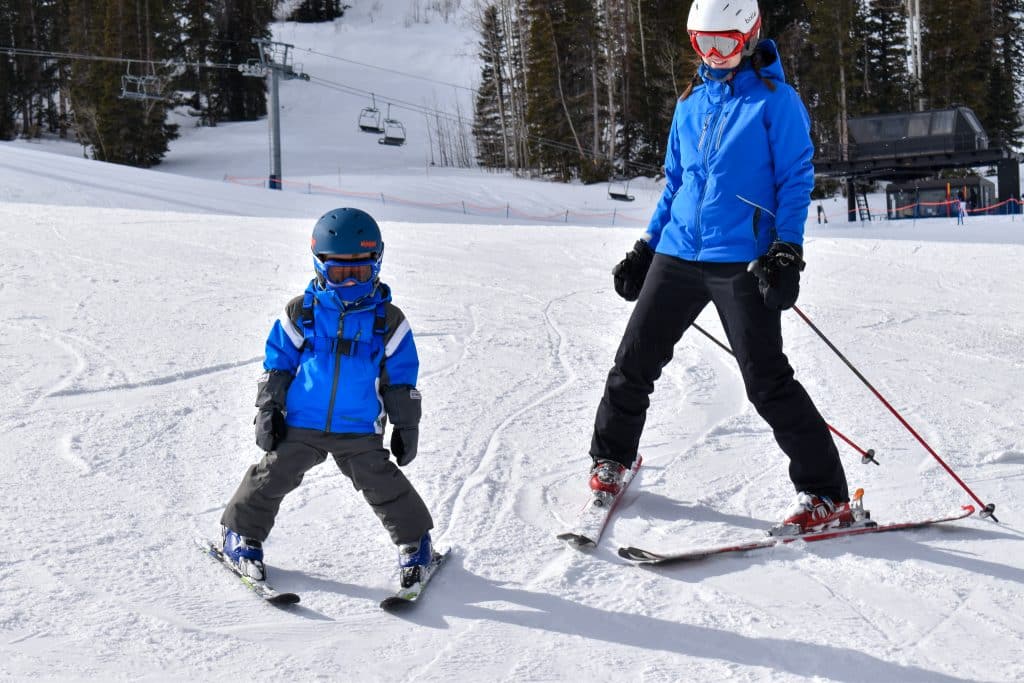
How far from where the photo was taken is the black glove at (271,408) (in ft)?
8.48

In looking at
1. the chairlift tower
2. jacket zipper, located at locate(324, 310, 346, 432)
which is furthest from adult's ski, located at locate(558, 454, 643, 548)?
the chairlift tower

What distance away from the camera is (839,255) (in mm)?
10141

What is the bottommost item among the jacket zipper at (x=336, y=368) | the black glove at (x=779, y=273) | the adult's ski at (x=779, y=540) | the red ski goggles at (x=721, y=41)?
the adult's ski at (x=779, y=540)

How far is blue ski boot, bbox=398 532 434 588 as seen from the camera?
2.64m

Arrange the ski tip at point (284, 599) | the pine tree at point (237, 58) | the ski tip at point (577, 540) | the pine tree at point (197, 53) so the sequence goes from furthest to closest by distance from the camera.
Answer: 1. the pine tree at point (237, 58)
2. the pine tree at point (197, 53)
3. the ski tip at point (577, 540)
4. the ski tip at point (284, 599)

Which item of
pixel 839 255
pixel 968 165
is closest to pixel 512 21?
pixel 968 165

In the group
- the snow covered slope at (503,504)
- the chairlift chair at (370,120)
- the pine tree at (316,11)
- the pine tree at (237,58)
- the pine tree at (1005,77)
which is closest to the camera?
the snow covered slope at (503,504)

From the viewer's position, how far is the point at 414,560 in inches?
106

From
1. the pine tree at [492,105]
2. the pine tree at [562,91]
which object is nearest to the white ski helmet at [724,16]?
the pine tree at [562,91]

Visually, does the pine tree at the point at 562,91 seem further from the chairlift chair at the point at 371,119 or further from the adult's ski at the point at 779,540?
the adult's ski at the point at 779,540

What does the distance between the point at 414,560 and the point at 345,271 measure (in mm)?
792

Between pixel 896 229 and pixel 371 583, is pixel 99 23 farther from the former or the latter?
pixel 371 583

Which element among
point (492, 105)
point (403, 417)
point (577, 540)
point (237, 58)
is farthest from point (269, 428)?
point (237, 58)

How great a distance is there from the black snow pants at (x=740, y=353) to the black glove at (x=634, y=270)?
0.12 metres
